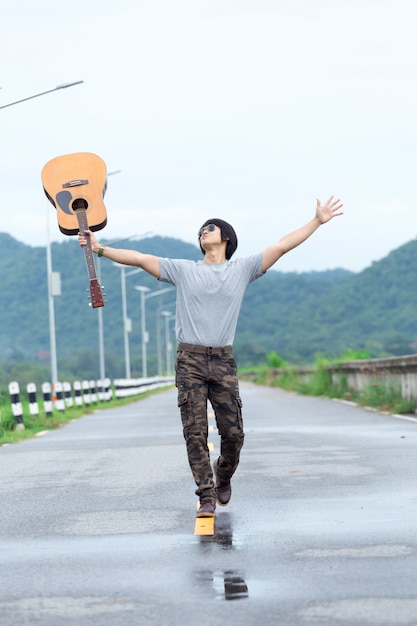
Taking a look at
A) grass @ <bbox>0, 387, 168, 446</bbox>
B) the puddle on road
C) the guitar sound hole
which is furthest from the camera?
grass @ <bbox>0, 387, 168, 446</bbox>

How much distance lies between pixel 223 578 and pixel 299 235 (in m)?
3.20

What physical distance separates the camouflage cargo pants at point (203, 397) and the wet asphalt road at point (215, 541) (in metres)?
0.40

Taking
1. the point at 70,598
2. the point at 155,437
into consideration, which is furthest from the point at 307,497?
the point at 155,437

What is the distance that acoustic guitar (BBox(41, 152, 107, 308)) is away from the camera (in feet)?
31.5

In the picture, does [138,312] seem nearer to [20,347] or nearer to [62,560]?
[20,347]

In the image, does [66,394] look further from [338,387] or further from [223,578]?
[223,578]

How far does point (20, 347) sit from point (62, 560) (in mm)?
116728

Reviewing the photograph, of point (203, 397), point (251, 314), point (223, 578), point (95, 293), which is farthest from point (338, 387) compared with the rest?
point (251, 314)

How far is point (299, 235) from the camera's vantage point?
9180mm

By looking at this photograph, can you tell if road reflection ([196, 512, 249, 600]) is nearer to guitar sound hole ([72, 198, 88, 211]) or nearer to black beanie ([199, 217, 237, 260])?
black beanie ([199, 217, 237, 260])

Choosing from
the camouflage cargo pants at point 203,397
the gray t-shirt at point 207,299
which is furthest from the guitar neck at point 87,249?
the camouflage cargo pants at point 203,397

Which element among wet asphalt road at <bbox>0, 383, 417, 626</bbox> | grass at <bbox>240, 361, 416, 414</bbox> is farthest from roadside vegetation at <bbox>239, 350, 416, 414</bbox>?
wet asphalt road at <bbox>0, 383, 417, 626</bbox>

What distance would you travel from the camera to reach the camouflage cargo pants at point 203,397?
350 inches

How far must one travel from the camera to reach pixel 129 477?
1222 cm
